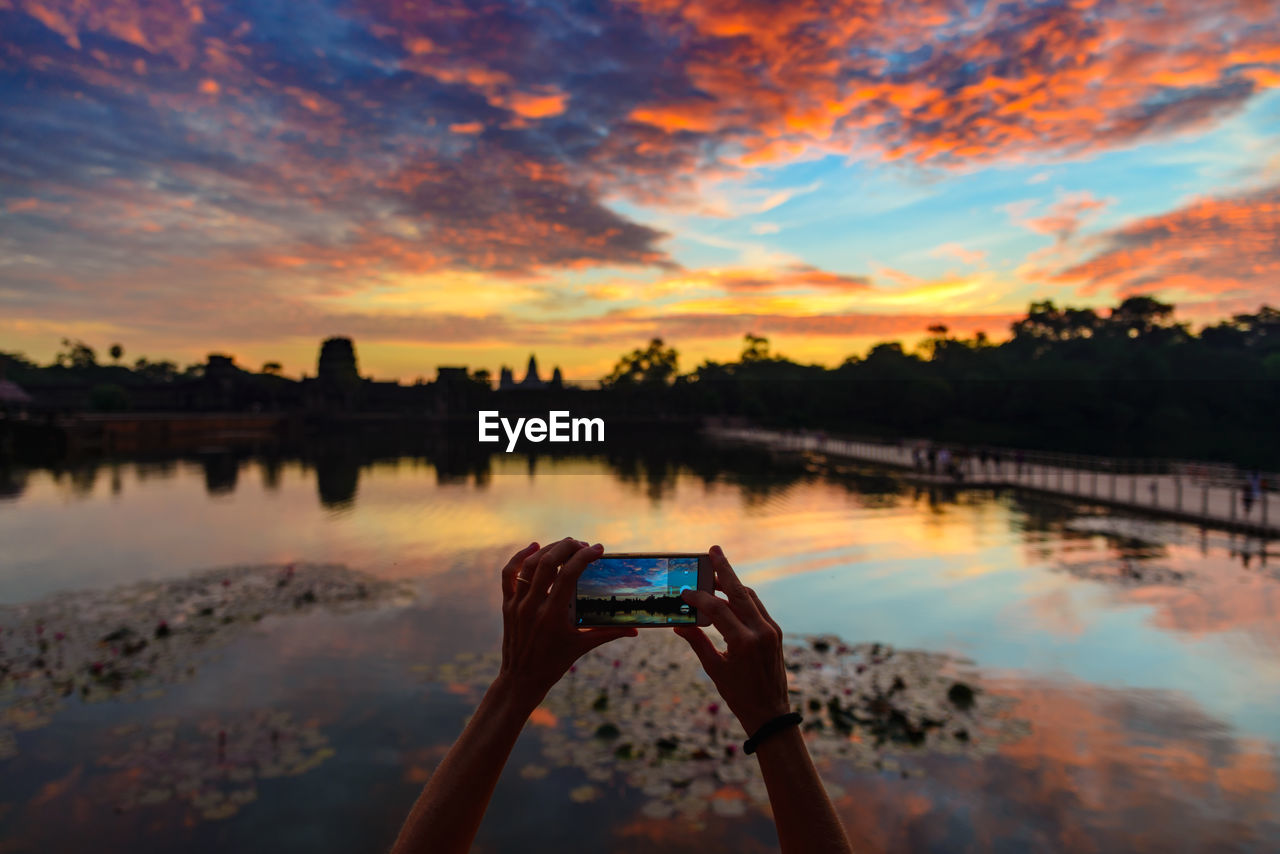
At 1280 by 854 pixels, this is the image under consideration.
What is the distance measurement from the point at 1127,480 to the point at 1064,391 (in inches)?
1772

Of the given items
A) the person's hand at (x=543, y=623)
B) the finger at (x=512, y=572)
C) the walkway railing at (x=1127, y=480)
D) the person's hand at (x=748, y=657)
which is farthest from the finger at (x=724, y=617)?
the walkway railing at (x=1127, y=480)

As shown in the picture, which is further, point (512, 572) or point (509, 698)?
point (512, 572)

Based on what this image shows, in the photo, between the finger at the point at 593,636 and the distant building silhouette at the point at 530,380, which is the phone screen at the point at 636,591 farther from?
the distant building silhouette at the point at 530,380

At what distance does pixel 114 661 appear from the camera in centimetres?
900

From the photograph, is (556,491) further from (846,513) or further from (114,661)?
(114,661)

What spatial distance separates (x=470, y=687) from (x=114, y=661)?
448 centimetres

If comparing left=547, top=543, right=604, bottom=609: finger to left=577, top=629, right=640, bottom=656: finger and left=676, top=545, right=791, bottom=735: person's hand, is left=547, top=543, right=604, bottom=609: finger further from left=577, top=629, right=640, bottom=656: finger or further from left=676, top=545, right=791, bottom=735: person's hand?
left=676, top=545, right=791, bottom=735: person's hand

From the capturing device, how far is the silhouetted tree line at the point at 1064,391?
218 feet

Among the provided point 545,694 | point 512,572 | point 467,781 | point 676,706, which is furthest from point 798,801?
point 676,706

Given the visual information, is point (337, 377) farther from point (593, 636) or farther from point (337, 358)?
point (593, 636)

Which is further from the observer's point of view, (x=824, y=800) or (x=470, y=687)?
(x=470, y=687)

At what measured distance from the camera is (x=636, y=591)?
6.16ft

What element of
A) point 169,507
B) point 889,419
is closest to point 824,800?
point 169,507

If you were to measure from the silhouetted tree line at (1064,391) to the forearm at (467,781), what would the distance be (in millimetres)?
70200
